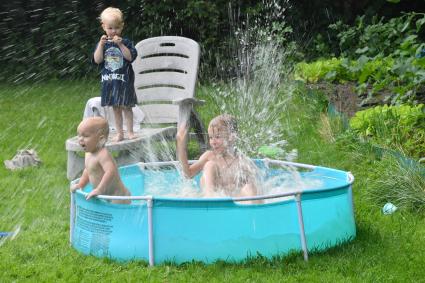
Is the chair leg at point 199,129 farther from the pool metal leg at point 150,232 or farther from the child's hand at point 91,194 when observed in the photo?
the pool metal leg at point 150,232

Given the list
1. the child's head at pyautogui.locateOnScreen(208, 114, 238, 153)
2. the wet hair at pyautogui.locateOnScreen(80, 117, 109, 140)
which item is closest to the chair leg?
the child's head at pyautogui.locateOnScreen(208, 114, 238, 153)

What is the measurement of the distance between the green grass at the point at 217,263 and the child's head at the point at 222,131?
94 cm

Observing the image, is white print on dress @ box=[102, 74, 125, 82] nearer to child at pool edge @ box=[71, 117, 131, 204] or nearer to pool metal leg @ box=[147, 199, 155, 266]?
child at pool edge @ box=[71, 117, 131, 204]

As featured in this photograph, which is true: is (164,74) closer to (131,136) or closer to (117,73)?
(117,73)

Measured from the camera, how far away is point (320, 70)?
920 cm

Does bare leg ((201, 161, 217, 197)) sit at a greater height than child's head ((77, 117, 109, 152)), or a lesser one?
lesser

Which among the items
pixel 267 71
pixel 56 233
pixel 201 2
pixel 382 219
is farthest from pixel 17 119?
pixel 382 219

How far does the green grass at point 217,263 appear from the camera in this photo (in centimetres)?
406

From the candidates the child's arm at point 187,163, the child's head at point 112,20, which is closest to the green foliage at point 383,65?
the child's arm at point 187,163

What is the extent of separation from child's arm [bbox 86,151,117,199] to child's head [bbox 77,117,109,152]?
2.7 inches

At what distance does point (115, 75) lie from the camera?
261 inches

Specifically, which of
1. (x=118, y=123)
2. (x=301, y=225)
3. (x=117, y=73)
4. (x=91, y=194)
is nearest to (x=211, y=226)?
(x=301, y=225)

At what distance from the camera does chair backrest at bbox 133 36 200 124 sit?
7438 millimetres

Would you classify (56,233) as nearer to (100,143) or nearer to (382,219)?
(100,143)
